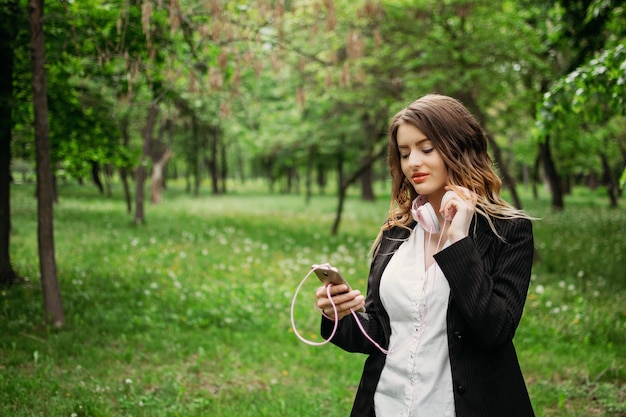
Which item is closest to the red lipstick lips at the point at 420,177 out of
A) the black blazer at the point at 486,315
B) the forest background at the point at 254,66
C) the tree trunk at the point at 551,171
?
the black blazer at the point at 486,315

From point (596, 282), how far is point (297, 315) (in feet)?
17.7

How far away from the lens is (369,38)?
14.2 metres

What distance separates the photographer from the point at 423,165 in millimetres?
2188

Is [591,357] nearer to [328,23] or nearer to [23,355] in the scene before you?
[328,23]

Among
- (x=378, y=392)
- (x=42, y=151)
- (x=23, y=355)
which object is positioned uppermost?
(x=42, y=151)

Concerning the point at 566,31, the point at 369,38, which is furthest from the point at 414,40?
the point at 566,31

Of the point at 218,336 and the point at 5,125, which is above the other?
the point at 5,125

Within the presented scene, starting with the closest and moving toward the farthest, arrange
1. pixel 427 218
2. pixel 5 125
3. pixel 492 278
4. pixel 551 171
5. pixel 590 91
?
pixel 492 278 → pixel 427 218 → pixel 590 91 → pixel 5 125 → pixel 551 171

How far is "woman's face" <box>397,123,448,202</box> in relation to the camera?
7.15 ft

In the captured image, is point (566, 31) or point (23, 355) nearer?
point (23, 355)

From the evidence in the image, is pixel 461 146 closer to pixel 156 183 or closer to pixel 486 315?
pixel 486 315

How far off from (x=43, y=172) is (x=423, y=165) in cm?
542

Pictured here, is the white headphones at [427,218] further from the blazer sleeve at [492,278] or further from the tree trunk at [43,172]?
the tree trunk at [43,172]

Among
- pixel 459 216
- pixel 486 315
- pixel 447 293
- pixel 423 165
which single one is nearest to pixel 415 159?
pixel 423 165
